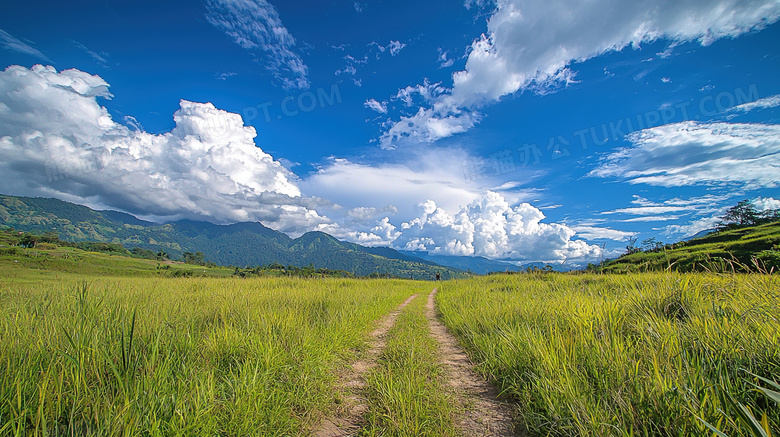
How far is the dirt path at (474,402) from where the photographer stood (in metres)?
2.87

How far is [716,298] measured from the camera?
3.83m

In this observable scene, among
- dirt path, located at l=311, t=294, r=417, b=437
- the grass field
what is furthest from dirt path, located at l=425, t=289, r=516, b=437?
dirt path, located at l=311, t=294, r=417, b=437

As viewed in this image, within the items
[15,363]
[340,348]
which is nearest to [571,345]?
[340,348]

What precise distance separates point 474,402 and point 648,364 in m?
1.82

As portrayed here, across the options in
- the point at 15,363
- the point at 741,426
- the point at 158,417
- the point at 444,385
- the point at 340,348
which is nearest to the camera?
the point at 741,426

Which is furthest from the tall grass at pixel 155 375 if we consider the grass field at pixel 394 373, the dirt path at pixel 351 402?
the dirt path at pixel 351 402

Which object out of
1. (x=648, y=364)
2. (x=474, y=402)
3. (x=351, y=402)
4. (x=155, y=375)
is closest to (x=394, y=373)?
(x=351, y=402)

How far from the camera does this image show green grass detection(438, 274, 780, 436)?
6.92ft

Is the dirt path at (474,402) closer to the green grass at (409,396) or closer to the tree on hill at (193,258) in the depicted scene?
the green grass at (409,396)

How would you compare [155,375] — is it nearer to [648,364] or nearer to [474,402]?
[474,402]

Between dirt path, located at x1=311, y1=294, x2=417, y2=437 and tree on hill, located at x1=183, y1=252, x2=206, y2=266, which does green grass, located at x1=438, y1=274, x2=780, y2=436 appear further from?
tree on hill, located at x1=183, y1=252, x2=206, y2=266

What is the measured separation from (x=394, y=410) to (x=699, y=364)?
2851 mm

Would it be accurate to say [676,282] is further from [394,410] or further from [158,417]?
[158,417]

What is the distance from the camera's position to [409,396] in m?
3.14
